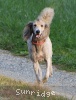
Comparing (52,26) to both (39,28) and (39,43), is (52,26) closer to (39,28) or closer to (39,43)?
(39,43)

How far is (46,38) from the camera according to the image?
376 inches

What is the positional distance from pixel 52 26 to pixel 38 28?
4.94m

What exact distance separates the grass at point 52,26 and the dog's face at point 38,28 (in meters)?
2.38

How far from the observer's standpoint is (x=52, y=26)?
14.2 metres

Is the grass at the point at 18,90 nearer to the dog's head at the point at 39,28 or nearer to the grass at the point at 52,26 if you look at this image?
the dog's head at the point at 39,28

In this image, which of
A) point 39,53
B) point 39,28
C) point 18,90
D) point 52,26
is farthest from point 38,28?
point 52,26

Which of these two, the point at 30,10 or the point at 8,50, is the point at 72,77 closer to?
the point at 8,50

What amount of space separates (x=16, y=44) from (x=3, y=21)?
1.78m

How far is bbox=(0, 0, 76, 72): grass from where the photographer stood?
12672 millimetres

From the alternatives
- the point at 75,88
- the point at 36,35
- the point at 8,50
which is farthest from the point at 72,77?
the point at 8,50

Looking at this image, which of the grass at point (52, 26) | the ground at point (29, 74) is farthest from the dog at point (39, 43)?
the grass at point (52, 26)

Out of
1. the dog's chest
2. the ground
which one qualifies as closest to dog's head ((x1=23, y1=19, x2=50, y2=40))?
the dog's chest

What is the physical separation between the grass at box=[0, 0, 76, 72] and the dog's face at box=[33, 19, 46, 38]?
2.38m

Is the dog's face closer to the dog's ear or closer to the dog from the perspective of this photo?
the dog
